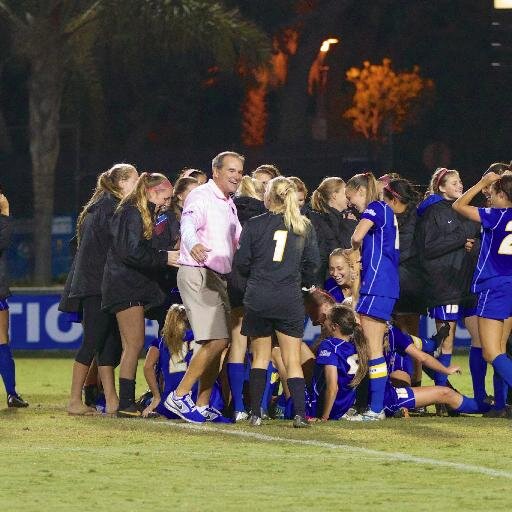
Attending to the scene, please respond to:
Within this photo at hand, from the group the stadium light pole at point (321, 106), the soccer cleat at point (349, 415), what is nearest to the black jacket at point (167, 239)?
the soccer cleat at point (349, 415)

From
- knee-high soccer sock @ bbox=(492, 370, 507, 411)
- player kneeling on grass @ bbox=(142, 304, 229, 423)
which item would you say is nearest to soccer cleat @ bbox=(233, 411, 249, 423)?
player kneeling on grass @ bbox=(142, 304, 229, 423)

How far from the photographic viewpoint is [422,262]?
12844 mm

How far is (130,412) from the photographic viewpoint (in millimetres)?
12039

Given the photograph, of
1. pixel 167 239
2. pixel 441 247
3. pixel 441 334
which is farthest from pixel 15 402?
pixel 441 247

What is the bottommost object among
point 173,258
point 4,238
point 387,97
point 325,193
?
point 173,258

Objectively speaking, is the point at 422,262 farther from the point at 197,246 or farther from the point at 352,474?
the point at 352,474

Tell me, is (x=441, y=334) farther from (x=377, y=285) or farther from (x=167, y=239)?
(x=167, y=239)

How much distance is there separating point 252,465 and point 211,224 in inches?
110

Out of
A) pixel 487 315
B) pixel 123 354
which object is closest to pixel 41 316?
pixel 123 354

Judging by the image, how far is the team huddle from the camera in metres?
11.4

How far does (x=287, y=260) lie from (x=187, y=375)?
1.09 m

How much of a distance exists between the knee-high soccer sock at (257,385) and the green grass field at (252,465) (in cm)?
18

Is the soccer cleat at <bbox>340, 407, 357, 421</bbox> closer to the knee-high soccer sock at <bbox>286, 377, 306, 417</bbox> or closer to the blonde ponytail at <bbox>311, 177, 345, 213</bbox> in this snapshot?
the knee-high soccer sock at <bbox>286, 377, 306, 417</bbox>

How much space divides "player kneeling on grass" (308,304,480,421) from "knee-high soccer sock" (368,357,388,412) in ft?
0.21
